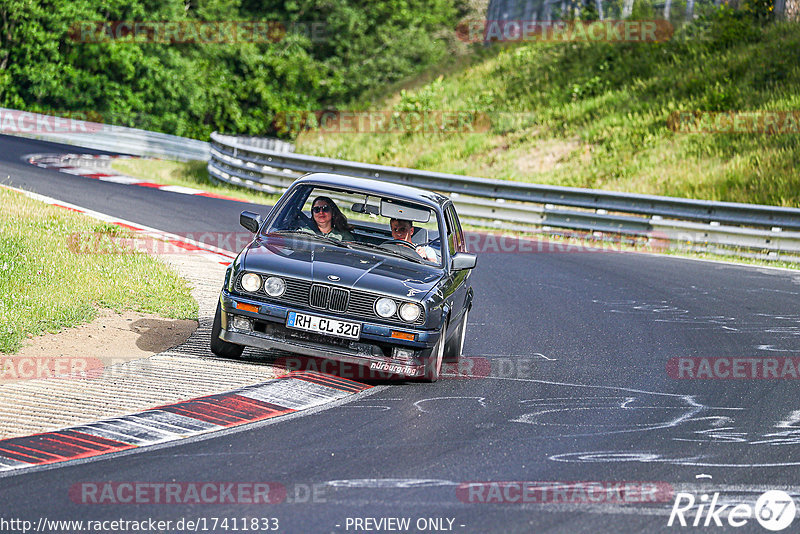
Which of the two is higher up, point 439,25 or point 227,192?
point 439,25

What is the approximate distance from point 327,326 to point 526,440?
189cm

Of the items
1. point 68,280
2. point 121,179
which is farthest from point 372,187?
point 121,179

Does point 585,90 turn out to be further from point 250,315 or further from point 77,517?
point 77,517

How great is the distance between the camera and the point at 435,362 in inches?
322

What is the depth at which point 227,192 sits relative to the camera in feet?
76.9

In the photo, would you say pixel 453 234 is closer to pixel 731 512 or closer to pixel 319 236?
pixel 319 236

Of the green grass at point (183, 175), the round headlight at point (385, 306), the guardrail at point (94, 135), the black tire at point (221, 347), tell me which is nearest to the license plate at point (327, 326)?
the round headlight at point (385, 306)

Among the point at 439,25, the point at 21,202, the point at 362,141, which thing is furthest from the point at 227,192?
the point at 439,25

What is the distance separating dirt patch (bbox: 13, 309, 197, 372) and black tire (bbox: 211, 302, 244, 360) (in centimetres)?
59

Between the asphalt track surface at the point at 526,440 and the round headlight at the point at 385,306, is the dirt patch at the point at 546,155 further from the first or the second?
the round headlight at the point at 385,306

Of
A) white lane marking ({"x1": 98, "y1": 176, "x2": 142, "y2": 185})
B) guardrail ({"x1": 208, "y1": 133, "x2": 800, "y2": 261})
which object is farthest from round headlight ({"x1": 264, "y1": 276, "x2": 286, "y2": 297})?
white lane marking ({"x1": 98, "y1": 176, "x2": 142, "y2": 185})

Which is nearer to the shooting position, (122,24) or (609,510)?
(609,510)

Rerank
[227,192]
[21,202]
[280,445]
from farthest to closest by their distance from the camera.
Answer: [227,192] < [21,202] < [280,445]

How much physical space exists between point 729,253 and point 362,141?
16421 millimetres
